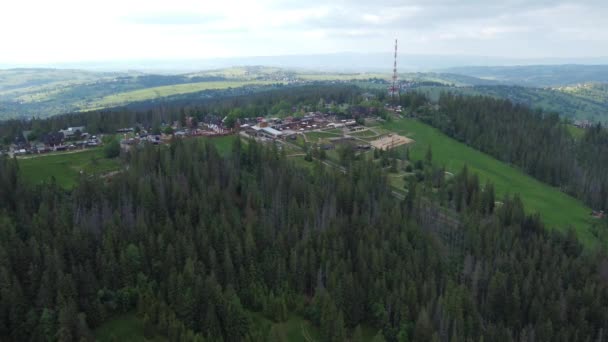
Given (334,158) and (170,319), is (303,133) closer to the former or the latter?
(334,158)

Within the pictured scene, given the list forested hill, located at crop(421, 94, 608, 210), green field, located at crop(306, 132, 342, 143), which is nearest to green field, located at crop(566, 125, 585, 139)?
forested hill, located at crop(421, 94, 608, 210)

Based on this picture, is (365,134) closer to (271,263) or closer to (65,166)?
(271,263)

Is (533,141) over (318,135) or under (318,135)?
under

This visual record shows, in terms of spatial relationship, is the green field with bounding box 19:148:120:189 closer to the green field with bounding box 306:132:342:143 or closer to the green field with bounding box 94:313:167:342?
the green field with bounding box 94:313:167:342

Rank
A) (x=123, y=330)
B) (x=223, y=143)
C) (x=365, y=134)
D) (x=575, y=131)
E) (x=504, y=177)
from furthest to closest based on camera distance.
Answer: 1. (x=575, y=131)
2. (x=365, y=134)
3. (x=504, y=177)
4. (x=223, y=143)
5. (x=123, y=330)

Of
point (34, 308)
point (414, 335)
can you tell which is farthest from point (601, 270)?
point (34, 308)

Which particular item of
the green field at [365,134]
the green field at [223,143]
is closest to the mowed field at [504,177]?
the green field at [365,134]

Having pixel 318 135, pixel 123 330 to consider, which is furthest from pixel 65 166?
pixel 318 135
